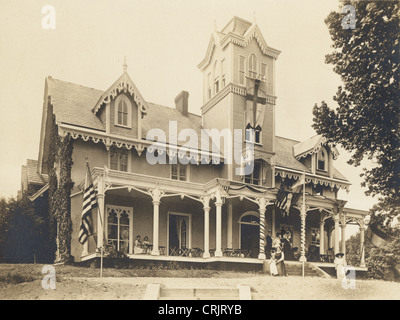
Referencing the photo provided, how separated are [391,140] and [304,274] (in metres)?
5.05

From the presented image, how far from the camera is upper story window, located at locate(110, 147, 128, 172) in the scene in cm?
1747

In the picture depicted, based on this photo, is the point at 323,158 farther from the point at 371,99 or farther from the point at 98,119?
the point at 98,119

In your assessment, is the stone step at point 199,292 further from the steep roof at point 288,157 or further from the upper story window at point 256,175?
the steep roof at point 288,157

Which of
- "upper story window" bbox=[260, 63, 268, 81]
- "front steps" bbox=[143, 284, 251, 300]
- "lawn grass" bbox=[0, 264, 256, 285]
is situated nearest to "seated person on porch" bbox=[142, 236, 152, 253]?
"lawn grass" bbox=[0, 264, 256, 285]

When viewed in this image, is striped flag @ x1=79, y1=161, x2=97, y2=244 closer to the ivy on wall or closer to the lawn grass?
the lawn grass

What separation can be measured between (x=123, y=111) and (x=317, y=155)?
8.39m

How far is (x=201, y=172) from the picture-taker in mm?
19234

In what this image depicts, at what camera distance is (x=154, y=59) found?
1588cm

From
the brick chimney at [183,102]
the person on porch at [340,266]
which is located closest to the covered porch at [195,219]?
the person on porch at [340,266]

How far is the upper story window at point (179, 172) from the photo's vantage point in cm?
1881

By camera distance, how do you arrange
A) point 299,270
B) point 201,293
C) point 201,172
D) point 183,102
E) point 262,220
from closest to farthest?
point 201,293 < point 299,270 < point 262,220 < point 201,172 < point 183,102

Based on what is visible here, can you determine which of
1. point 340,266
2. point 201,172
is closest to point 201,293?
point 340,266

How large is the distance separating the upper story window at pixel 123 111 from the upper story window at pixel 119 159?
34.1 inches
